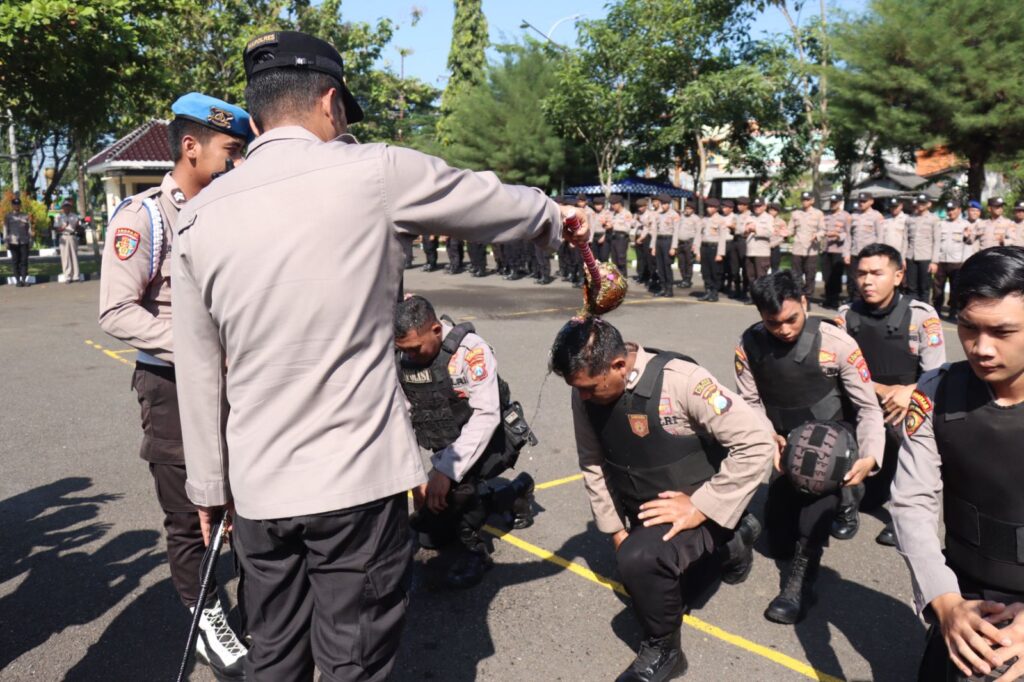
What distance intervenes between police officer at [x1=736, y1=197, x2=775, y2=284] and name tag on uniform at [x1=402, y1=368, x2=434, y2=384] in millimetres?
11962

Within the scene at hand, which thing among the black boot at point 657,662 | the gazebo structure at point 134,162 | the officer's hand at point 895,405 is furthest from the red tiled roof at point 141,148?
the black boot at point 657,662

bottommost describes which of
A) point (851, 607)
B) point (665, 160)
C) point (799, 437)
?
point (851, 607)

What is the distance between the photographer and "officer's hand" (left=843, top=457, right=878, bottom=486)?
382 centimetres

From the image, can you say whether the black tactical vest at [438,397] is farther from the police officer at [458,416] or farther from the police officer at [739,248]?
the police officer at [739,248]

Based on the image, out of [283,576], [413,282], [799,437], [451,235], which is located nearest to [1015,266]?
[451,235]

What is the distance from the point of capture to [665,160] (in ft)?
97.6

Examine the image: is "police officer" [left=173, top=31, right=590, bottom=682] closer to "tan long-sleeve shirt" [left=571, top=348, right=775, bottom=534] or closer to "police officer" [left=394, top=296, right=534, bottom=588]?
"tan long-sleeve shirt" [left=571, top=348, right=775, bottom=534]

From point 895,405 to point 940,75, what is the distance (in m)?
16.6

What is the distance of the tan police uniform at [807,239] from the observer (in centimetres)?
1540

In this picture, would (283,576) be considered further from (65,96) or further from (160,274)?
(65,96)

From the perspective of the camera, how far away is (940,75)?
59.2 ft

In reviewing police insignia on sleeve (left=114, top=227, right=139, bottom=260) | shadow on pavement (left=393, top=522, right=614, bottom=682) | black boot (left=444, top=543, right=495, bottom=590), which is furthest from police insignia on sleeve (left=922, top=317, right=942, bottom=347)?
police insignia on sleeve (left=114, top=227, right=139, bottom=260)

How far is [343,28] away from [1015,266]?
2978 centimetres

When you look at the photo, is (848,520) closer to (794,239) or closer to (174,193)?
(174,193)
